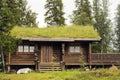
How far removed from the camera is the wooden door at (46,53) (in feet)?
121

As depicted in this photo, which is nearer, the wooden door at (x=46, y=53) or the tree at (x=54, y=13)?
the wooden door at (x=46, y=53)

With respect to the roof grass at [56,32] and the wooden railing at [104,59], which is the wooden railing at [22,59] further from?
the wooden railing at [104,59]

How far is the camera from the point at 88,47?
3781 centimetres

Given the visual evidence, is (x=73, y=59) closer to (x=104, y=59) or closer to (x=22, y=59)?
(x=104, y=59)

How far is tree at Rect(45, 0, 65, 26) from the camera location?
187 feet

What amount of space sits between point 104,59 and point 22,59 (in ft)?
29.7

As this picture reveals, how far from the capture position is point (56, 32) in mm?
38375

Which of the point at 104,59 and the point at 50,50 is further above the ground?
the point at 50,50

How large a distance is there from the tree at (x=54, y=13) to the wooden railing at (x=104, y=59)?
19819 millimetres

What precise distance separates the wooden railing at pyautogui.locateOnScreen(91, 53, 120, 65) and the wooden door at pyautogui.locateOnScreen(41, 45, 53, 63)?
15.3ft

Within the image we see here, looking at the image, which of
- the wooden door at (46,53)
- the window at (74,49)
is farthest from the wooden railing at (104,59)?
the wooden door at (46,53)

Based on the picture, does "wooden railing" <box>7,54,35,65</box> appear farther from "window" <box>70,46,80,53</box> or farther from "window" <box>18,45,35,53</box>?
"window" <box>70,46,80,53</box>

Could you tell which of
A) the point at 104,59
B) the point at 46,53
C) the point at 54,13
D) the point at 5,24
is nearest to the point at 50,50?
the point at 46,53

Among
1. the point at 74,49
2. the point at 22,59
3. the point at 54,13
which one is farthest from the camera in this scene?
the point at 54,13
